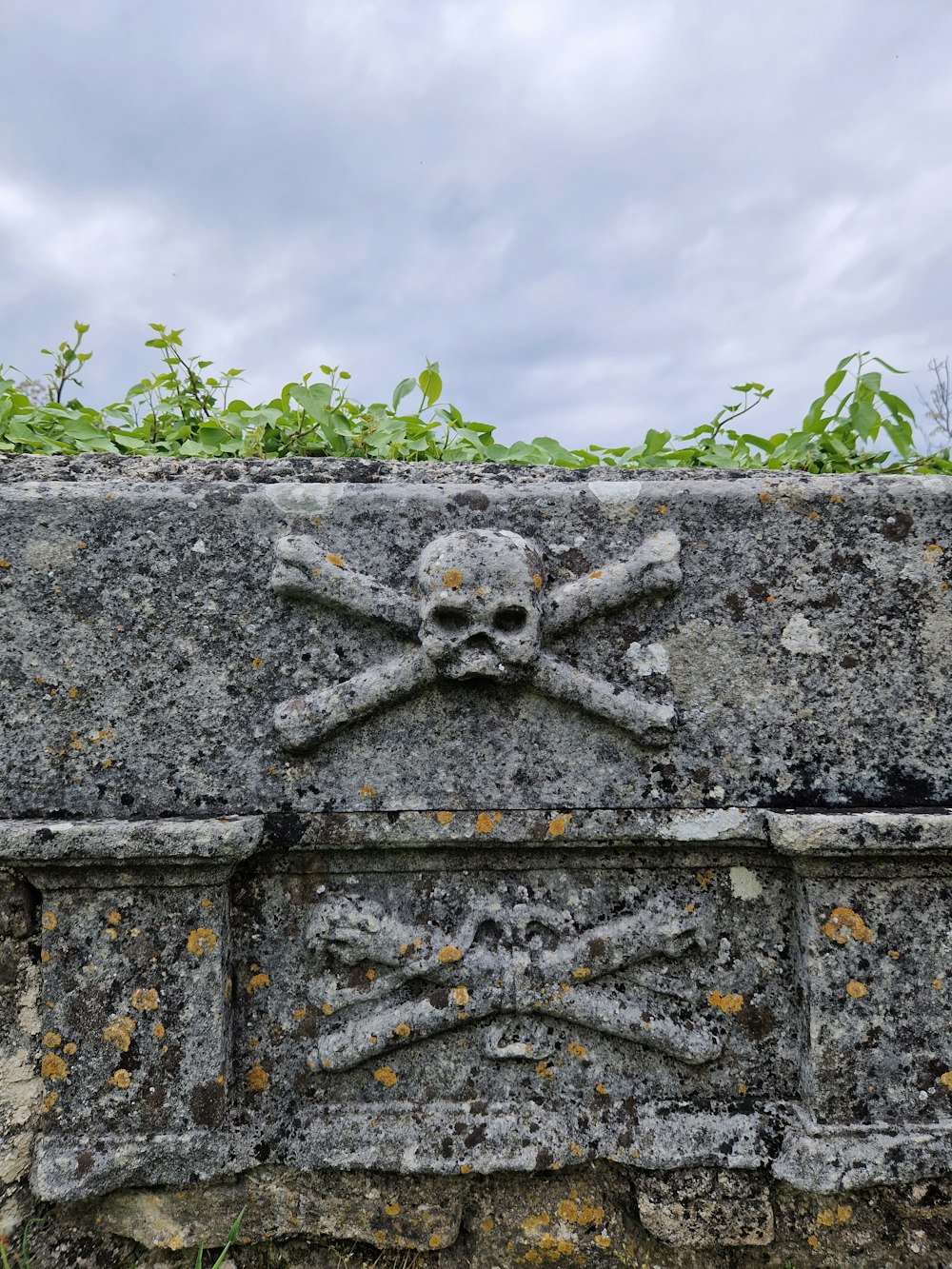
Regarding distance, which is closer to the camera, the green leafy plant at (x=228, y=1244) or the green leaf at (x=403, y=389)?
the green leafy plant at (x=228, y=1244)

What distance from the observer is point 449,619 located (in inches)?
65.8

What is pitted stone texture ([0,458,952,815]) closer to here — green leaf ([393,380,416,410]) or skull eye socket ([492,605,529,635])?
skull eye socket ([492,605,529,635])

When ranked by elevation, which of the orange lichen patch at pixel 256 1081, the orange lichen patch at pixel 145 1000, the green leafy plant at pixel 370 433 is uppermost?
the green leafy plant at pixel 370 433

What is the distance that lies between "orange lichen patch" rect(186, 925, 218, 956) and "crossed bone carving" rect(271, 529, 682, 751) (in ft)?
1.43

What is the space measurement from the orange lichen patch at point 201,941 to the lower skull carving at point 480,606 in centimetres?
76

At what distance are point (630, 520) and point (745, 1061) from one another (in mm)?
1255

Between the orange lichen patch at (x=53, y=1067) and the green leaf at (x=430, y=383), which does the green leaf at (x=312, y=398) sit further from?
the orange lichen patch at (x=53, y=1067)

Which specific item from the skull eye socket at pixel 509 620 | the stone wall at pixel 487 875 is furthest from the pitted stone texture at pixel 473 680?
the skull eye socket at pixel 509 620

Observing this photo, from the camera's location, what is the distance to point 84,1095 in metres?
1.61

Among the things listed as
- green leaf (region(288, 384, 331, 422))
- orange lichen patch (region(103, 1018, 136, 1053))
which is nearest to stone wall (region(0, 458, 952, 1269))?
orange lichen patch (region(103, 1018, 136, 1053))

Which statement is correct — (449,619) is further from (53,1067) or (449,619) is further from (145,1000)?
(53,1067)

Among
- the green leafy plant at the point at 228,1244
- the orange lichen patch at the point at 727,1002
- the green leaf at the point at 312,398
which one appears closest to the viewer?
the green leafy plant at the point at 228,1244

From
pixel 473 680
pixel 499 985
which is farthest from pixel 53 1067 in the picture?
pixel 473 680

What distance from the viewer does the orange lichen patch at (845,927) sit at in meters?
1.66
